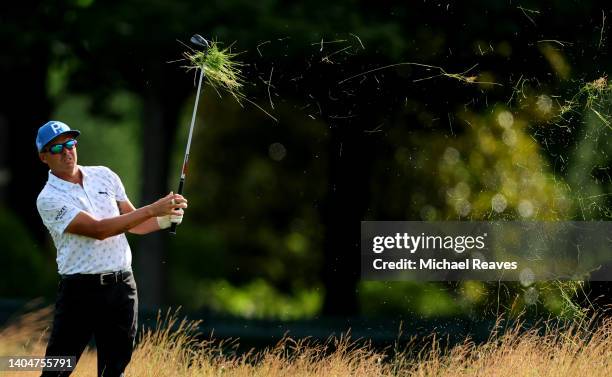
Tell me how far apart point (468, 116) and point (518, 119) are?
1154 millimetres

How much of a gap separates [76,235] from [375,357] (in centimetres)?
281

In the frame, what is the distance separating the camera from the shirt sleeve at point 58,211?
612 cm

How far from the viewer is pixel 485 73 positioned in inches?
464

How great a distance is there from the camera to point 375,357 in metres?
8.15

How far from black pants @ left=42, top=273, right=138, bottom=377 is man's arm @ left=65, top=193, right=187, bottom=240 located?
269 mm

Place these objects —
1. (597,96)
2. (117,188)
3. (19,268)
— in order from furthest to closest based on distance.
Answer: (19,268), (597,96), (117,188)

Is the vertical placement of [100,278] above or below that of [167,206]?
below

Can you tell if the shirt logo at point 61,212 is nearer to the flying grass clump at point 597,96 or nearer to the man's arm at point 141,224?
the man's arm at point 141,224

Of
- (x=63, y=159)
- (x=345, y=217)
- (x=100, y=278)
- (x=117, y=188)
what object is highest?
(x=63, y=159)

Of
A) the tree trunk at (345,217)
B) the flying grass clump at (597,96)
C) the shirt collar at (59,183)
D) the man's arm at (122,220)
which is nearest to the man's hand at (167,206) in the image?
the man's arm at (122,220)

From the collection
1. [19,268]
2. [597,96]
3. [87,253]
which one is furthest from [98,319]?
[19,268]

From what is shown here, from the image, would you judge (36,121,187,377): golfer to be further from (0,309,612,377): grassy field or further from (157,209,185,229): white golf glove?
(0,309,612,377): grassy field

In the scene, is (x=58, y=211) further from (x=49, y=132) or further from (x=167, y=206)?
(x=167, y=206)

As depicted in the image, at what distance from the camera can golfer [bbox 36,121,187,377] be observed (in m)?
6.13
